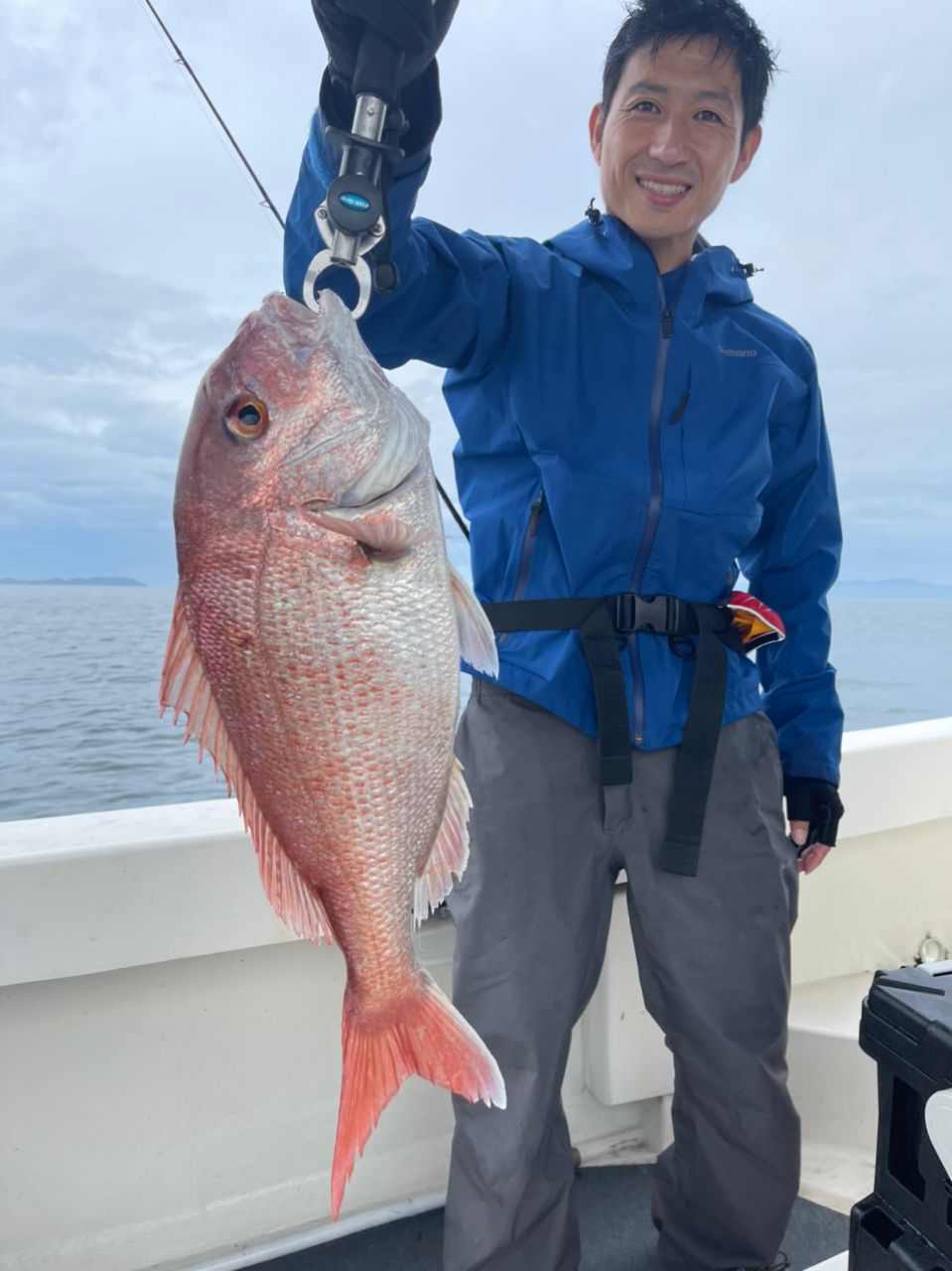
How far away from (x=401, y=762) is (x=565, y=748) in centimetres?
70

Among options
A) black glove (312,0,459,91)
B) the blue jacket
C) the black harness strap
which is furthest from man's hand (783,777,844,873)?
black glove (312,0,459,91)

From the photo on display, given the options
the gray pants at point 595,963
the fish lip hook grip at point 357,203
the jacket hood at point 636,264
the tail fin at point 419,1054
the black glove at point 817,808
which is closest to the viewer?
the fish lip hook grip at point 357,203

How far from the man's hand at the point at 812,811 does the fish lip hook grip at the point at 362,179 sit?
1502 millimetres

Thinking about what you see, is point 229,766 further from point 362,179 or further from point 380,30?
point 380,30

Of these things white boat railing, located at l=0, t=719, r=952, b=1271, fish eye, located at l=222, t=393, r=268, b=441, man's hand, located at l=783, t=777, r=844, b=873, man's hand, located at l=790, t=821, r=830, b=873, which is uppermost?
fish eye, located at l=222, t=393, r=268, b=441

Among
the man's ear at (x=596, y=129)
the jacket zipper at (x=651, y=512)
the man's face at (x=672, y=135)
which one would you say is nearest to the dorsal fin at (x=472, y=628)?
the jacket zipper at (x=651, y=512)

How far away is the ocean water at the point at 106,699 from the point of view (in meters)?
4.06

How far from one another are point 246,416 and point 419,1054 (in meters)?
0.80

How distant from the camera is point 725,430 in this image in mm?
1879

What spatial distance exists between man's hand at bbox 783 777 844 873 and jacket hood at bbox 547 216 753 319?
1042mm

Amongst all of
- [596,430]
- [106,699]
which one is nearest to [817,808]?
[596,430]

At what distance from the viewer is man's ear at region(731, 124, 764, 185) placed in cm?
209

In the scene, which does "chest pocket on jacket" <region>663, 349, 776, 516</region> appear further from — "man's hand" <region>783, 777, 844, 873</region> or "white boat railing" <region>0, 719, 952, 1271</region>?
"white boat railing" <region>0, 719, 952, 1271</region>

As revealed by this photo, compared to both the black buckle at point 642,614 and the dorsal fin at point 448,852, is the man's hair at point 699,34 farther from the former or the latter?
the dorsal fin at point 448,852
